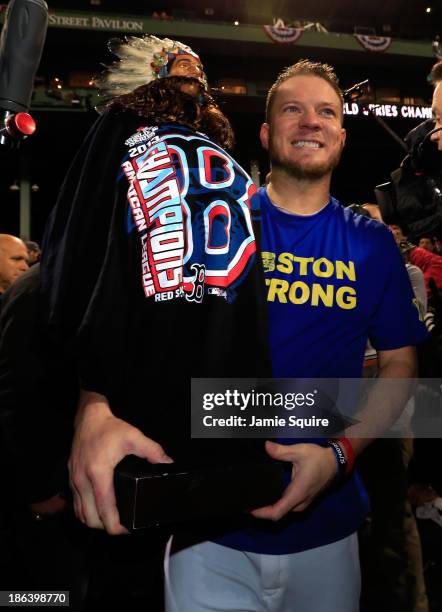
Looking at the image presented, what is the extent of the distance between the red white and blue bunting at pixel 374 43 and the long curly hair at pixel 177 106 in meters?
20.1

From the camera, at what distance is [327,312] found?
124 cm

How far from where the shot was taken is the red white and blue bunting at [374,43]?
59.7ft

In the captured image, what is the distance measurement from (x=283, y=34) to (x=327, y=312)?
19125 millimetres

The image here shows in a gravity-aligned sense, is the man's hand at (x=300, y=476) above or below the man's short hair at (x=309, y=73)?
below

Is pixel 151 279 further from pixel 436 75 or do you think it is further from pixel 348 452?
pixel 436 75

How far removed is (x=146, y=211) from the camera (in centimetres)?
72

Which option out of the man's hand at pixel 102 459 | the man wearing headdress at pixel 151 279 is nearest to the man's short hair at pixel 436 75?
the man wearing headdress at pixel 151 279

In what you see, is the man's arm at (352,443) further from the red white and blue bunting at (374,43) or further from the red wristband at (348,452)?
the red white and blue bunting at (374,43)

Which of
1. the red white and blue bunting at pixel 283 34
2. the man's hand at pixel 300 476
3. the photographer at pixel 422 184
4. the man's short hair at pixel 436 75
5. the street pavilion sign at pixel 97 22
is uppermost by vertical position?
the red white and blue bunting at pixel 283 34

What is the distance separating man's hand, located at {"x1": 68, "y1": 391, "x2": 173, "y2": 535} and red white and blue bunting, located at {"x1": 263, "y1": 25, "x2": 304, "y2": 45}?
19.5 metres

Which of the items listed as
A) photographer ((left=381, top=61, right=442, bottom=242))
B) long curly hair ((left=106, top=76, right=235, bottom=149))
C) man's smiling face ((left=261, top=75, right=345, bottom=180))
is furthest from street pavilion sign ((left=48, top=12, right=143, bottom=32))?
long curly hair ((left=106, top=76, right=235, bottom=149))

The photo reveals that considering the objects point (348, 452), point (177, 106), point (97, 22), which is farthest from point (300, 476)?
point (97, 22)

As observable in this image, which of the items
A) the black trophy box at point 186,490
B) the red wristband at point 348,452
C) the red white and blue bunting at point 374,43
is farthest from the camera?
the red white and blue bunting at point 374,43

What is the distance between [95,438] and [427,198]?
4.64 ft
